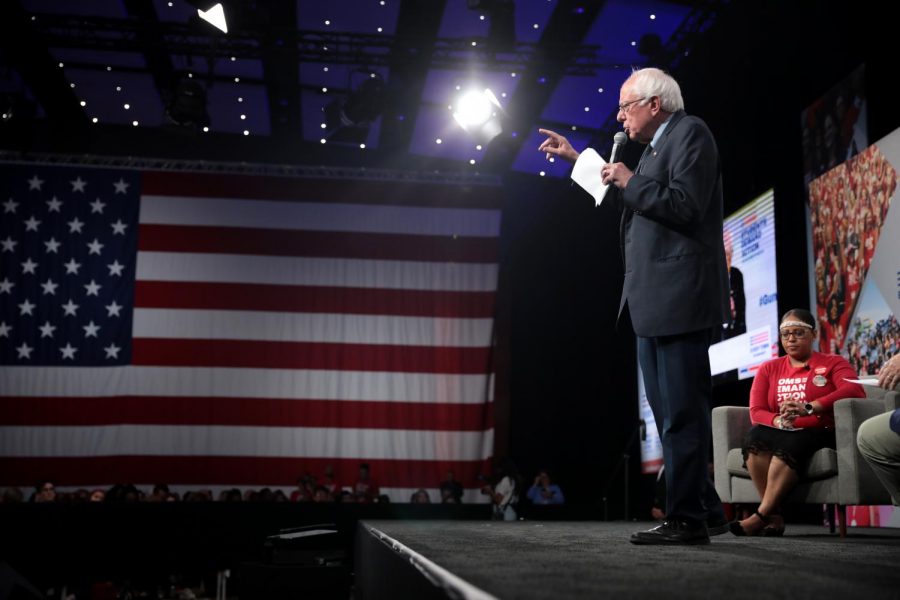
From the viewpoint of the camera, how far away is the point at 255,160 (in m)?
10.5

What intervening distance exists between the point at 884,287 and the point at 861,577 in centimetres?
384

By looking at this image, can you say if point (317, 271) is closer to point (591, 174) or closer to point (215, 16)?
point (215, 16)

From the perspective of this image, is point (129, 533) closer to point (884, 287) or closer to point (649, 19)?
point (884, 287)

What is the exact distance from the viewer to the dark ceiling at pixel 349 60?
7164mm

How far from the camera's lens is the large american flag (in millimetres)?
8852

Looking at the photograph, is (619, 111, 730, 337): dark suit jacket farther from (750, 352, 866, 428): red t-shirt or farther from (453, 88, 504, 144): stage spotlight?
(453, 88, 504, 144): stage spotlight

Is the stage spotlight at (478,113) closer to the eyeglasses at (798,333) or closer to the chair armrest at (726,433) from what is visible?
the chair armrest at (726,433)

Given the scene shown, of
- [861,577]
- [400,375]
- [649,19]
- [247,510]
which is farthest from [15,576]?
[400,375]

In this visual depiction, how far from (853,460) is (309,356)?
6.74 metres

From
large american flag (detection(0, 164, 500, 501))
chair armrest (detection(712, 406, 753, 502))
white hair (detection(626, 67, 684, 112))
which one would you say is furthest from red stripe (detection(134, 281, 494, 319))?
white hair (detection(626, 67, 684, 112))

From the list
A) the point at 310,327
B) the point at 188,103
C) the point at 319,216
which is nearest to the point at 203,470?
the point at 310,327

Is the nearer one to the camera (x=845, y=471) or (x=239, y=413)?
(x=845, y=471)

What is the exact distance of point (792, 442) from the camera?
3256 millimetres

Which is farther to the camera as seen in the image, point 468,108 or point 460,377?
point 460,377
